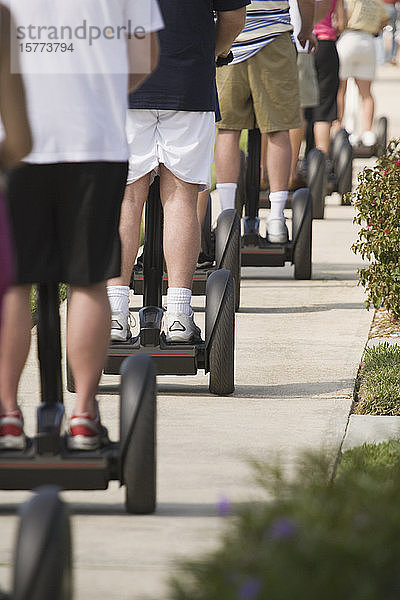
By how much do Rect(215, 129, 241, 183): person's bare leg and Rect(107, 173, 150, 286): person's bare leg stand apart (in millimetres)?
2427

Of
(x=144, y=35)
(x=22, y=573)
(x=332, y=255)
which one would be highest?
(x=144, y=35)

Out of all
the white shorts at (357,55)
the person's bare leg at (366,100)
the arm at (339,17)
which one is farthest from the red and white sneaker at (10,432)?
the person's bare leg at (366,100)

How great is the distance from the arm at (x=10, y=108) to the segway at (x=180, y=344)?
7.85 feet

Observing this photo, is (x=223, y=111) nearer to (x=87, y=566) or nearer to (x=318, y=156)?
(x=318, y=156)

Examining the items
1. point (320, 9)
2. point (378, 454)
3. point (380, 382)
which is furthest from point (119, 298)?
point (320, 9)

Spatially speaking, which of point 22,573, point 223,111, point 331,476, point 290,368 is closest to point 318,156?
point 223,111

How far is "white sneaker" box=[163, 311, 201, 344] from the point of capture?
218 inches

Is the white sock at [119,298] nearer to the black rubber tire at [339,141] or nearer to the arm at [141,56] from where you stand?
the arm at [141,56]

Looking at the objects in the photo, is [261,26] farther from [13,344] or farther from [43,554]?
[43,554]

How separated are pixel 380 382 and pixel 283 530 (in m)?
3.06

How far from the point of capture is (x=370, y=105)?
575 inches

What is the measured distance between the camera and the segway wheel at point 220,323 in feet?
17.6

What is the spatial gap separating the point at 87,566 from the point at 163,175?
2.25 metres

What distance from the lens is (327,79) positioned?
12.5 m
